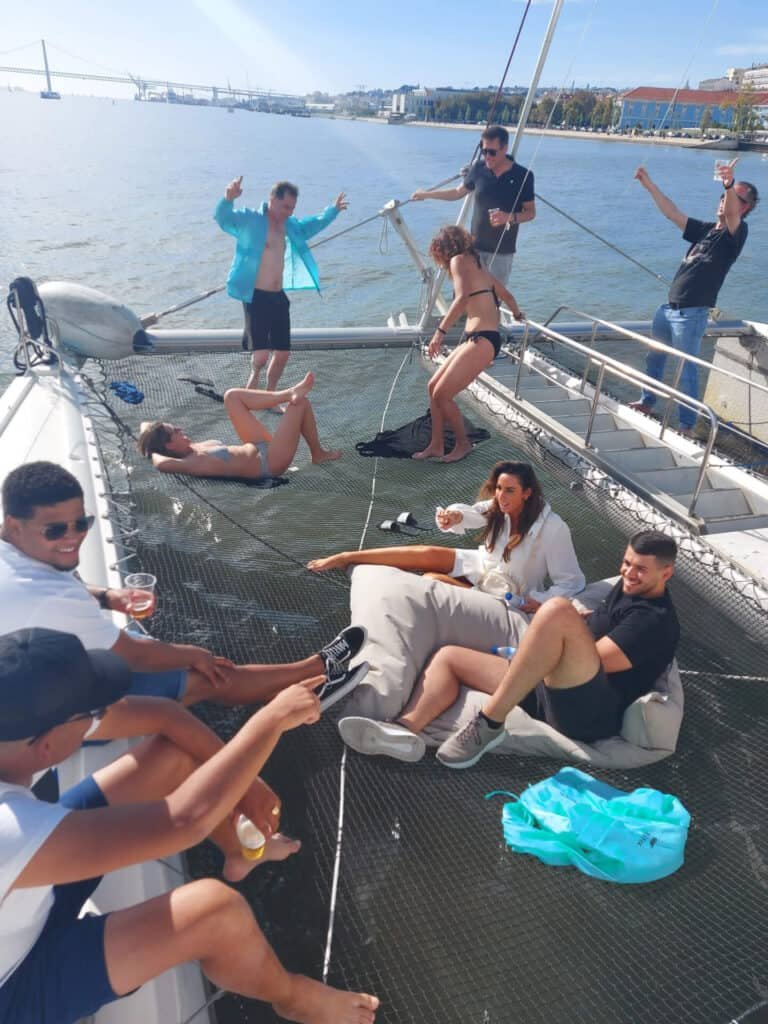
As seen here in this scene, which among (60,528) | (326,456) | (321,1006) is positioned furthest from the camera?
(326,456)

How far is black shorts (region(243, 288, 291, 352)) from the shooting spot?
673 centimetres

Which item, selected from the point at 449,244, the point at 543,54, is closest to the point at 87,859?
the point at 449,244

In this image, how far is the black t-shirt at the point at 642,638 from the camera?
285 centimetres

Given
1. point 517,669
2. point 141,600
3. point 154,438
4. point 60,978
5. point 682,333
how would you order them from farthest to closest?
point 682,333 < point 154,438 < point 141,600 < point 517,669 < point 60,978

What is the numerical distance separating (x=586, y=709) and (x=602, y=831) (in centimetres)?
49

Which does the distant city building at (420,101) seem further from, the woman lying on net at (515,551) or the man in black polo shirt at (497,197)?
the woman lying on net at (515,551)

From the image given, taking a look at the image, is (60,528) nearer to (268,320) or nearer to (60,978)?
(60,978)

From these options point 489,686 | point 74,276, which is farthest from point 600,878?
point 74,276

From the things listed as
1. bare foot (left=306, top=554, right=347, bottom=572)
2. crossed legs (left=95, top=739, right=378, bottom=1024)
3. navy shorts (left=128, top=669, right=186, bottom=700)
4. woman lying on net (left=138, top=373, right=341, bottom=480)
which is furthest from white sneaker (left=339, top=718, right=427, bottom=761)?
woman lying on net (left=138, top=373, right=341, bottom=480)

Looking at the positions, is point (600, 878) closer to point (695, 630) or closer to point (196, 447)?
point (695, 630)

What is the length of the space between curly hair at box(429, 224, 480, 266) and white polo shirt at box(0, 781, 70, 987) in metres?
4.95

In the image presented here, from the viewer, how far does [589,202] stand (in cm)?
3462

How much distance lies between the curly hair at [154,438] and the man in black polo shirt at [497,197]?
3.62 metres

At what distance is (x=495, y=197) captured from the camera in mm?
6930
